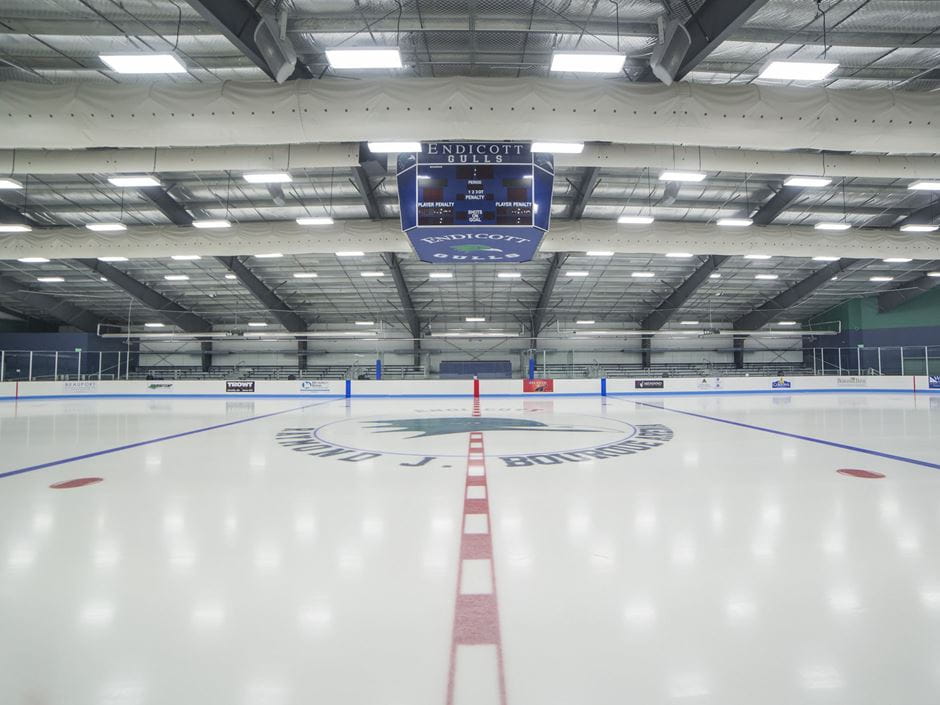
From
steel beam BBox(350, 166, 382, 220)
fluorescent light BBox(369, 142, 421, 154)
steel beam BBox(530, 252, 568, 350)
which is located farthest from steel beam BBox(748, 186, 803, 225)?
steel beam BBox(350, 166, 382, 220)

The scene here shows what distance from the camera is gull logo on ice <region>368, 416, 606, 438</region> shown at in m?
9.44

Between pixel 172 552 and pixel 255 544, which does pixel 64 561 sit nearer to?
pixel 172 552

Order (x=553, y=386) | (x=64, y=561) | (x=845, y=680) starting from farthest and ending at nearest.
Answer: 1. (x=553, y=386)
2. (x=64, y=561)
3. (x=845, y=680)

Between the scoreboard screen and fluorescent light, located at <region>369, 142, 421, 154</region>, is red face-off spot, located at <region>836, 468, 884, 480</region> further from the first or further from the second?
fluorescent light, located at <region>369, 142, 421, 154</region>

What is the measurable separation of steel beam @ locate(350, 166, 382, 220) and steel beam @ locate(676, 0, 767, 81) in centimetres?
913

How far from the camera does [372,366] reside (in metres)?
31.5

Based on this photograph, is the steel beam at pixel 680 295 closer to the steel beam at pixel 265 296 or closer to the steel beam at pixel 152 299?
the steel beam at pixel 265 296

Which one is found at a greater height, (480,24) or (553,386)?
(480,24)

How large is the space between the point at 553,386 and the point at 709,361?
1854cm

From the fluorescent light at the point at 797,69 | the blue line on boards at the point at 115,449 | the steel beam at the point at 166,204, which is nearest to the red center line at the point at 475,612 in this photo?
the blue line on boards at the point at 115,449

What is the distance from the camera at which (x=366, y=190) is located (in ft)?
48.5

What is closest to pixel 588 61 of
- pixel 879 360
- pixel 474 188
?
pixel 474 188

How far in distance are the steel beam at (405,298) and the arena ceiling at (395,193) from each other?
0.15 meters

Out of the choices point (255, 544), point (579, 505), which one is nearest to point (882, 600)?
point (579, 505)
